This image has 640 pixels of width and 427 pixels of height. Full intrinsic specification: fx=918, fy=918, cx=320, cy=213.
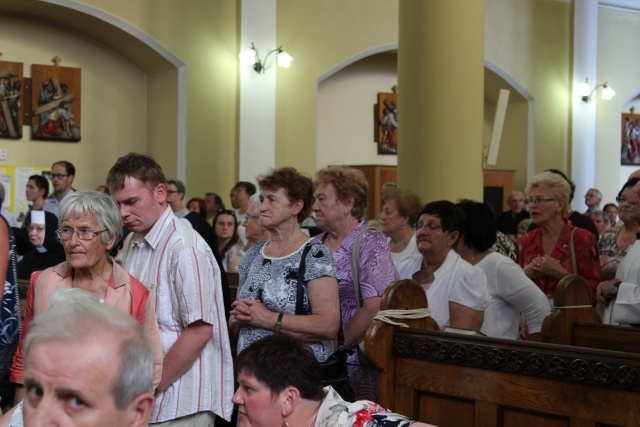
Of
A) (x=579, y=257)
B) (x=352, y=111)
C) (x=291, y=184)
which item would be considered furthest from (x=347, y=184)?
(x=352, y=111)

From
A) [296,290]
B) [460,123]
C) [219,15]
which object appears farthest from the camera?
[219,15]

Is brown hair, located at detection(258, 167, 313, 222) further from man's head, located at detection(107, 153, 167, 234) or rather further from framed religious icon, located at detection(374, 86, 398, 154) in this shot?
framed religious icon, located at detection(374, 86, 398, 154)

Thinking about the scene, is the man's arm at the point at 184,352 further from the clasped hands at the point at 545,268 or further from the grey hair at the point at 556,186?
the grey hair at the point at 556,186

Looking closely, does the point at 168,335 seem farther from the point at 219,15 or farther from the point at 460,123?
the point at 219,15

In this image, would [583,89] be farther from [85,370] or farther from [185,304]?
[85,370]

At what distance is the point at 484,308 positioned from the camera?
4.22m

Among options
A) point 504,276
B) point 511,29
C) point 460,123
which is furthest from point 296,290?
point 511,29

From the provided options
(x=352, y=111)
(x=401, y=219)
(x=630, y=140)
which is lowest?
(x=401, y=219)

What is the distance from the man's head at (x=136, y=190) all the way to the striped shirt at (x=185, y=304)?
48 millimetres

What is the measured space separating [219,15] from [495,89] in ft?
18.6

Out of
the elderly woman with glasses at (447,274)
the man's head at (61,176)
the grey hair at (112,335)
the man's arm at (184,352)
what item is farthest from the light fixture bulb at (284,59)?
the grey hair at (112,335)

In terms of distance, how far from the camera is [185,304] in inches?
128

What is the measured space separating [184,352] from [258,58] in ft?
31.3

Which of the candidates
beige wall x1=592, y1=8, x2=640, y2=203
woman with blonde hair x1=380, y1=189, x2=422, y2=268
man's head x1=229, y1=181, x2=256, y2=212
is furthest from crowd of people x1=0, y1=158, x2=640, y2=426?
beige wall x1=592, y1=8, x2=640, y2=203
